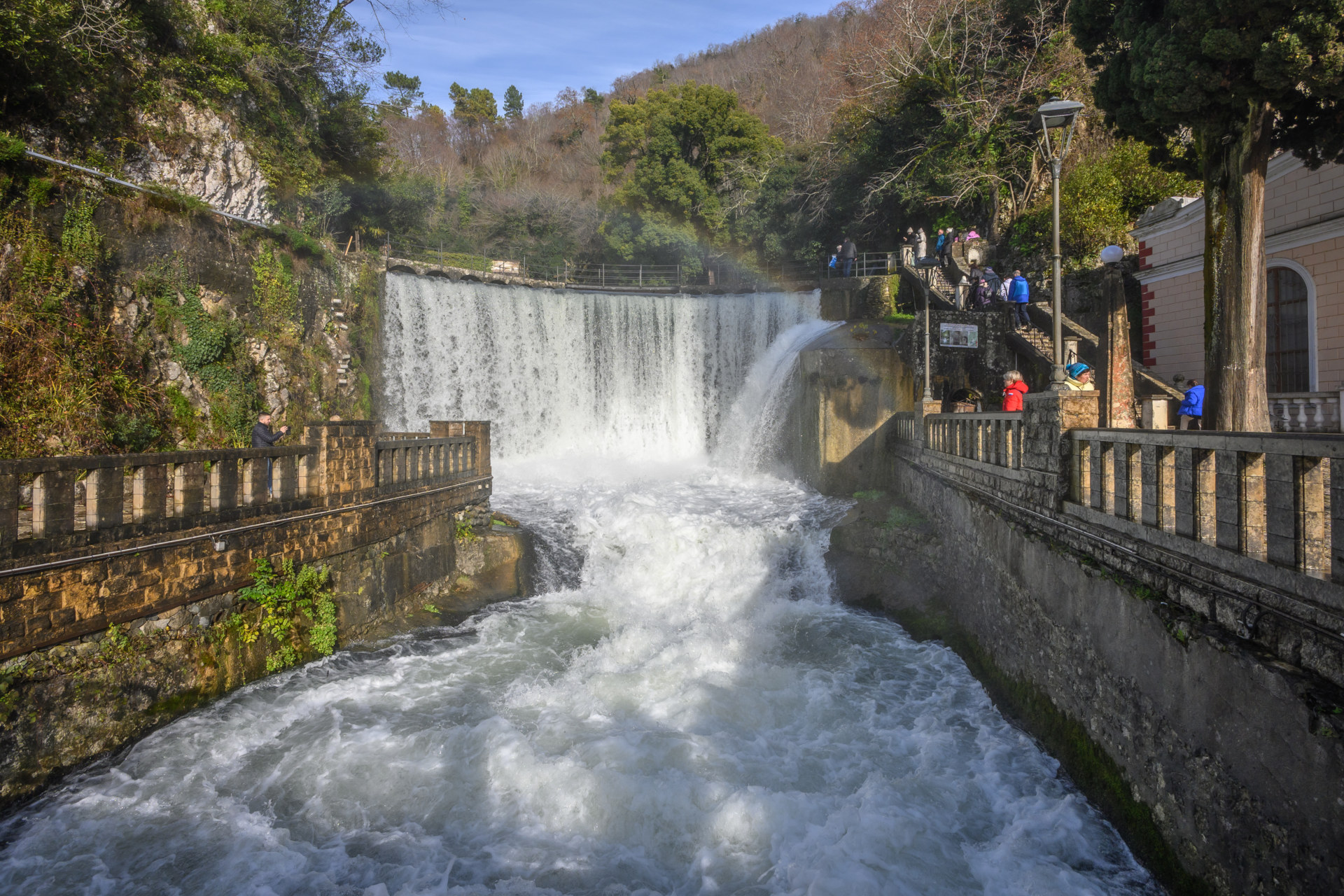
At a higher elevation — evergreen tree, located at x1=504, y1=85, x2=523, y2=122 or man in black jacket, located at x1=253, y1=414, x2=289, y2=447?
evergreen tree, located at x1=504, y1=85, x2=523, y2=122

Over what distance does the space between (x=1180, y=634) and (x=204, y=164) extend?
19.3 m

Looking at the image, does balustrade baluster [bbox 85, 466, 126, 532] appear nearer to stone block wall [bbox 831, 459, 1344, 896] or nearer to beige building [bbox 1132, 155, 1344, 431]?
stone block wall [bbox 831, 459, 1344, 896]

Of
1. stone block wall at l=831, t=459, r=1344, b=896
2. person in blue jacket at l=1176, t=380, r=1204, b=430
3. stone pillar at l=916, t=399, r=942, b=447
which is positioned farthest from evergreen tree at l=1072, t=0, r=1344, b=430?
stone pillar at l=916, t=399, r=942, b=447

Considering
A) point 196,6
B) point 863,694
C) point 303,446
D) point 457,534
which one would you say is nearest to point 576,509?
point 457,534

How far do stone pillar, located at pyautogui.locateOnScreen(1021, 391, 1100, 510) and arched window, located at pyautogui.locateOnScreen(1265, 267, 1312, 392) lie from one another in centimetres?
837

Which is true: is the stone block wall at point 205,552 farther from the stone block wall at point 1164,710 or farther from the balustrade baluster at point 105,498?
the stone block wall at point 1164,710

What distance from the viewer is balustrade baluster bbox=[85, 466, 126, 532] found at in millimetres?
6250

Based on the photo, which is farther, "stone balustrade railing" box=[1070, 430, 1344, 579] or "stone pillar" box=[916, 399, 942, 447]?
"stone pillar" box=[916, 399, 942, 447]

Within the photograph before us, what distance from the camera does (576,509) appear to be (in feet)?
51.3

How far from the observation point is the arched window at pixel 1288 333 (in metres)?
12.5

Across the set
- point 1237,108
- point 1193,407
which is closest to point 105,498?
point 1237,108

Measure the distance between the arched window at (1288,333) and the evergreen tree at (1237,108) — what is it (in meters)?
3.53

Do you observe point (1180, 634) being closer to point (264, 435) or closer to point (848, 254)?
point (264, 435)

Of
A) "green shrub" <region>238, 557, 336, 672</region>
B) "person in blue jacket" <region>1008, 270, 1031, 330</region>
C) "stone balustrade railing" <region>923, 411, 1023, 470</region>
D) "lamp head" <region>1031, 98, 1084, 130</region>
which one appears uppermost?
"lamp head" <region>1031, 98, 1084, 130</region>
